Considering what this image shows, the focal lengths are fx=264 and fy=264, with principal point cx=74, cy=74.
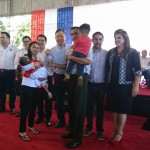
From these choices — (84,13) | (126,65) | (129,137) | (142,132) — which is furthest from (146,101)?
(84,13)

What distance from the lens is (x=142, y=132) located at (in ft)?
12.0

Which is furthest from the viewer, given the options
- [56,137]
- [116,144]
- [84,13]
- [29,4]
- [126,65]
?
[29,4]

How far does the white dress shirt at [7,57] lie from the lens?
171 inches

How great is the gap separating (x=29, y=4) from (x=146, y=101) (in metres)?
5.39

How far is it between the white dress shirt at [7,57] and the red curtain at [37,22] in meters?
3.88

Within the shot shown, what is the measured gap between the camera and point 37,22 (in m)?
8.21

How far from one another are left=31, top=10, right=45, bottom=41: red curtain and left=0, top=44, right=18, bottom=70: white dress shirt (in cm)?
388

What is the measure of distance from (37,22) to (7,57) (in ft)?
13.4

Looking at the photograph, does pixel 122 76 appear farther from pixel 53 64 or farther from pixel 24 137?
pixel 24 137

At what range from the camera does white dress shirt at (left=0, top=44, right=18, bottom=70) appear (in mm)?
4344

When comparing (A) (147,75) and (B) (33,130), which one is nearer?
(B) (33,130)

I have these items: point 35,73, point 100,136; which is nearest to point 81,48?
point 35,73

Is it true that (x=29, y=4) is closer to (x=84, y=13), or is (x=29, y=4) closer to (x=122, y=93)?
(x=84, y=13)

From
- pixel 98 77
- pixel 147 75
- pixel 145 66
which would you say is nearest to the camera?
pixel 98 77
